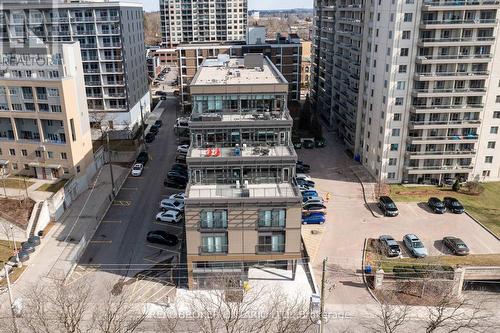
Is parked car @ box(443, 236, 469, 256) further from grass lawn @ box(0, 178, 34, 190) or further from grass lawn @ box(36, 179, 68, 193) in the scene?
grass lawn @ box(0, 178, 34, 190)

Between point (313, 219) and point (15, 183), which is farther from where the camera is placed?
point (15, 183)

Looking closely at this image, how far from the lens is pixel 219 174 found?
4084 cm

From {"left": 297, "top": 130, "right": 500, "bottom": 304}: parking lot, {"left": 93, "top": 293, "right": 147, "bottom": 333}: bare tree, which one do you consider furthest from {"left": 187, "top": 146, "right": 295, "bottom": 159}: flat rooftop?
{"left": 93, "top": 293, "right": 147, "bottom": 333}: bare tree

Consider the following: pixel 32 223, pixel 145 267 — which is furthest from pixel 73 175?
pixel 145 267

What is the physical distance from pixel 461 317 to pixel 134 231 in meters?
34.6

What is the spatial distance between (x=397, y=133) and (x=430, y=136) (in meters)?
4.77

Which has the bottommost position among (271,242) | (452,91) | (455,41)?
(271,242)

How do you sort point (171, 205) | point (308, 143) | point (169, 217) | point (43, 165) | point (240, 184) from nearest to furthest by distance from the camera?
point (240, 184)
point (169, 217)
point (171, 205)
point (43, 165)
point (308, 143)

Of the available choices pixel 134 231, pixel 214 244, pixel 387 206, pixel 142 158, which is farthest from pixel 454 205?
pixel 142 158

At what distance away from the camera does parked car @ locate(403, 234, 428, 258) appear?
44.7 meters

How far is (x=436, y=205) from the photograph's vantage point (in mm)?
54156

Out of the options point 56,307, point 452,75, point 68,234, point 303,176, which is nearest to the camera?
point 56,307

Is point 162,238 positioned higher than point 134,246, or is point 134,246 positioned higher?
point 162,238

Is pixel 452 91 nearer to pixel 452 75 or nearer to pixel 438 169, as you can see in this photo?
pixel 452 75
